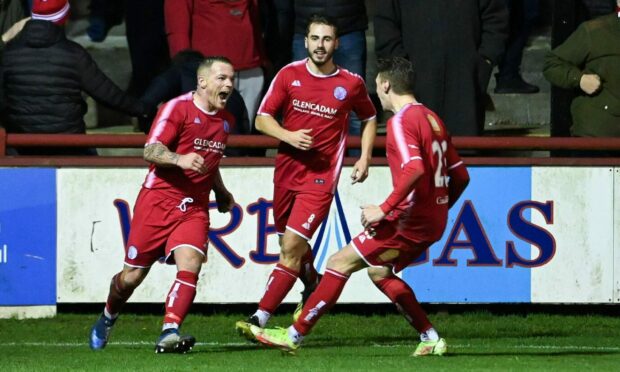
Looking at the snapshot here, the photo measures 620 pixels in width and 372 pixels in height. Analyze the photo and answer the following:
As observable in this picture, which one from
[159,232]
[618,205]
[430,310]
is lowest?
[430,310]

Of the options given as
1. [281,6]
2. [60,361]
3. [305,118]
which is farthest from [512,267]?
[60,361]

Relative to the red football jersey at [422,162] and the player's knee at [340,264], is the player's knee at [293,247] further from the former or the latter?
the red football jersey at [422,162]

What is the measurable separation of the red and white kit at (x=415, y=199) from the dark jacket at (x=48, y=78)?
3780 mm

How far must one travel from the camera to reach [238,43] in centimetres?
1379

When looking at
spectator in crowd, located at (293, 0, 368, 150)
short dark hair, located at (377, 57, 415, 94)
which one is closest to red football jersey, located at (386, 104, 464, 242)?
short dark hair, located at (377, 57, 415, 94)

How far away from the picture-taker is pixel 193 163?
9609 millimetres

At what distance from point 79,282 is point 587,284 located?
4.14m

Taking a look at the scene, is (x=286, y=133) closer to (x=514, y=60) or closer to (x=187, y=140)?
(x=187, y=140)

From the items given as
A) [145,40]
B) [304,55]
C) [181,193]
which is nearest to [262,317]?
[181,193]

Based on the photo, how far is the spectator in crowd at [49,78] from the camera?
501 inches

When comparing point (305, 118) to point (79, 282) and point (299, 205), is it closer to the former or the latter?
point (299, 205)

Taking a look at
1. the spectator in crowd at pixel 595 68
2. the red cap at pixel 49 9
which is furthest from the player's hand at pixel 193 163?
the spectator in crowd at pixel 595 68

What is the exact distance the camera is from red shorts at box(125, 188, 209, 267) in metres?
10.1

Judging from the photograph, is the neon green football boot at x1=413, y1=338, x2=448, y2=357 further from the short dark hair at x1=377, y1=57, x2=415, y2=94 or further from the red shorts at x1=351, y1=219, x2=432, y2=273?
the short dark hair at x1=377, y1=57, x2=415, y2=94
